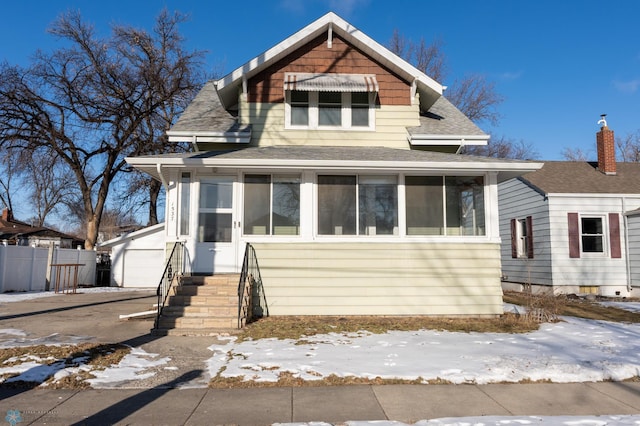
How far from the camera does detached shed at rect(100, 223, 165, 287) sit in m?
20.0

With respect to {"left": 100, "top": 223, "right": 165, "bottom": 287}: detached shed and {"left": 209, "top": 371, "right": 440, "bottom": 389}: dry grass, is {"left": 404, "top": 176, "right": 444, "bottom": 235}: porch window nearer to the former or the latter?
{"left": 209, "top": 371, "right": 440, "bottom": 389}: dry grass

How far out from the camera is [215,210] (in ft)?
31.8

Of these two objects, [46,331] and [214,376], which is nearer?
[214,376]

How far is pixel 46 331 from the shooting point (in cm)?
808

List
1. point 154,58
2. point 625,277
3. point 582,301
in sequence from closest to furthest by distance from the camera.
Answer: point 582,301
point 625,277
point 154,58

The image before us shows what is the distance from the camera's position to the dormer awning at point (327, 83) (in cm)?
1092

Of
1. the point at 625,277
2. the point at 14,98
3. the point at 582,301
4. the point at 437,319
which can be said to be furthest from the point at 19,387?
the point at 14,98

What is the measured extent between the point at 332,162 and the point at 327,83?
295 centimetres

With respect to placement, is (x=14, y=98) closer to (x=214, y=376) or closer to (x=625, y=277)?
(x=214, y=376)

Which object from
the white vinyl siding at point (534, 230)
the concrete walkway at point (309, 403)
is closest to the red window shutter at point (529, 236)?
the white vinyl siding at point (534, 230)

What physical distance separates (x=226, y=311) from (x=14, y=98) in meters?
19.9

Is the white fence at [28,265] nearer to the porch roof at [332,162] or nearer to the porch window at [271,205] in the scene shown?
the porch roof at [332,162]

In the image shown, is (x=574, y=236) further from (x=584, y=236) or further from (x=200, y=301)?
(x=200, y=301)

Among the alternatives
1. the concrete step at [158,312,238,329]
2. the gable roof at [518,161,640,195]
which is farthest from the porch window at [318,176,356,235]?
the gable roof at [518,161,640,195]
